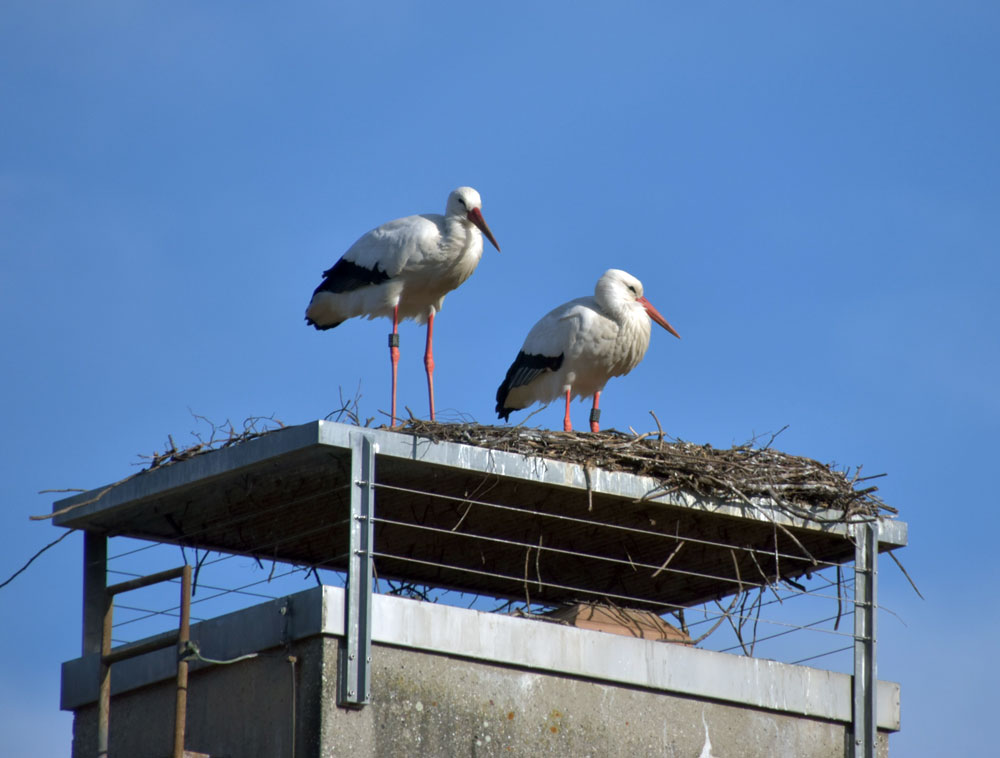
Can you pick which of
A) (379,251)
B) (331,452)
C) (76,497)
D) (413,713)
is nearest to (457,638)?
(413,713)

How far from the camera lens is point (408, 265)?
637 inches

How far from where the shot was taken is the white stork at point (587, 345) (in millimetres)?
16391

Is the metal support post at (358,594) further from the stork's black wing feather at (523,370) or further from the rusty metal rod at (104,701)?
the stork's black wing feather at (523,370)

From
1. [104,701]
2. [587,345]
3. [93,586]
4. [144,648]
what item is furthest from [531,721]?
[587,345]

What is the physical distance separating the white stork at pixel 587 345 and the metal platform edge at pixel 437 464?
441 cm

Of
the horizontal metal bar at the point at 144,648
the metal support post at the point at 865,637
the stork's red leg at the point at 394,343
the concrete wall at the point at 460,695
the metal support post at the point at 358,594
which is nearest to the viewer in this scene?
the metal support post at the point at 358,594

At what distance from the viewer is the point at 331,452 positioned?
1062cm

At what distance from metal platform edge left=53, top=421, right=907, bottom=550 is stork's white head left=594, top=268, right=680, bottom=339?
4607 millimetres

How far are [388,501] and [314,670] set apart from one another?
94.0 inches

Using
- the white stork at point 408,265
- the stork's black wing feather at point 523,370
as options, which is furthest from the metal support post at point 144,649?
the stork's black wing feather at point 523,370

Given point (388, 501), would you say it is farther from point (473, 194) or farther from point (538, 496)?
point (473, 194)

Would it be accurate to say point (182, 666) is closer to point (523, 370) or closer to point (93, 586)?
point (93, 586)

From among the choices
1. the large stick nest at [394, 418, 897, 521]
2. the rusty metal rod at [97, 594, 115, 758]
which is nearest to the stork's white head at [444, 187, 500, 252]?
the large stick nest at [394, 418, 897, 521]

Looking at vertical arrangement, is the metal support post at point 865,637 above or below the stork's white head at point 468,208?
below
